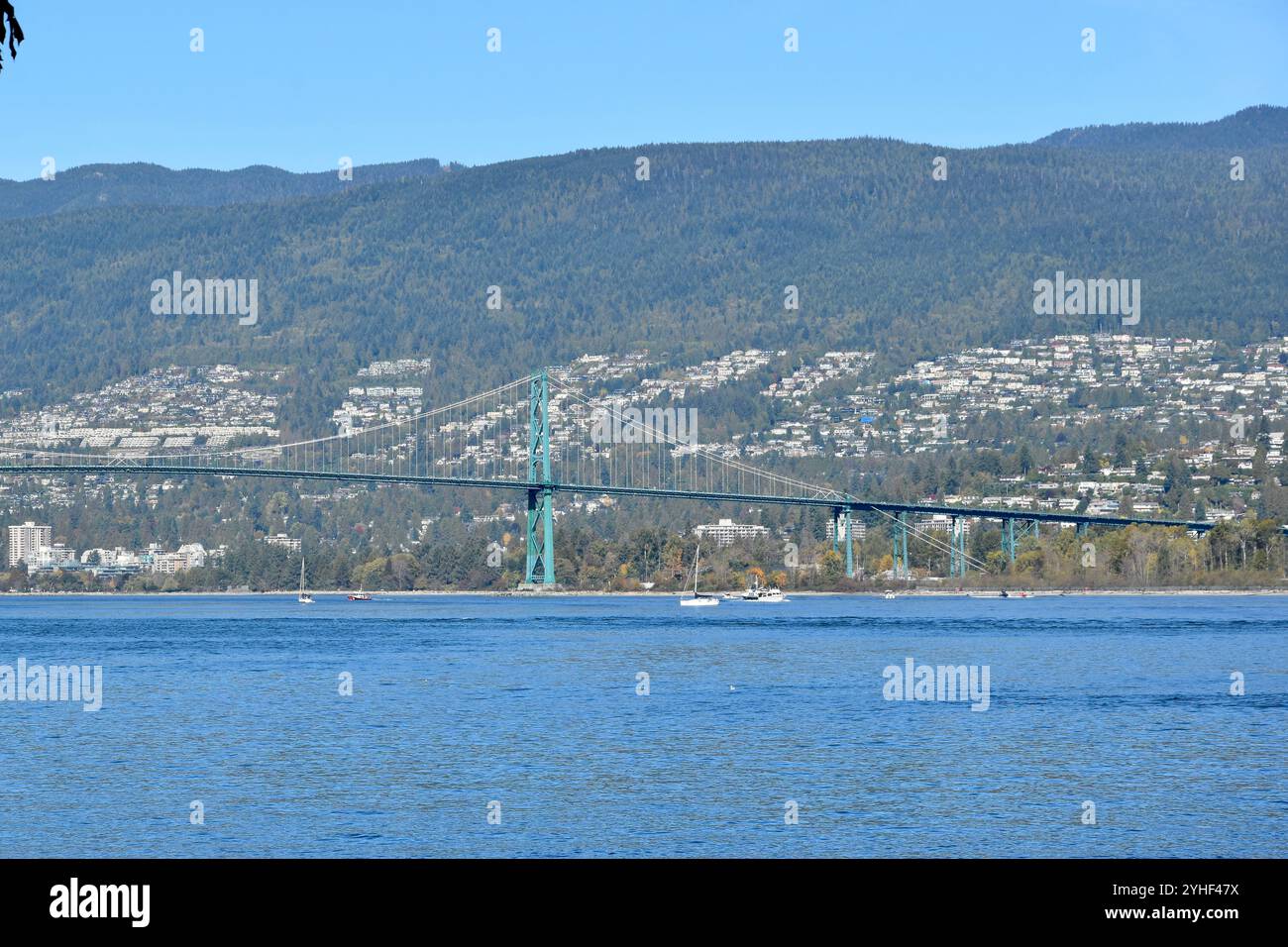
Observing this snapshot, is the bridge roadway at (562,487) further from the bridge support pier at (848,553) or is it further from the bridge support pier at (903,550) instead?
the bridge support pier at (903,550)

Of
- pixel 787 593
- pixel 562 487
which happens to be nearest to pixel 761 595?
pixel 787 593

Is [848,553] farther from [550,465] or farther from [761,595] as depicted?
[550,465]

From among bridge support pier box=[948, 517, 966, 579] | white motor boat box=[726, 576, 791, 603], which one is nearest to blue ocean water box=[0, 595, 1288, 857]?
white motor boat box=[726, 576, 791, 603]

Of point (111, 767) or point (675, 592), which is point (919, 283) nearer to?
point (675, 592)

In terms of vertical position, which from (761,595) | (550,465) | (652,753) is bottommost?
(761,595)

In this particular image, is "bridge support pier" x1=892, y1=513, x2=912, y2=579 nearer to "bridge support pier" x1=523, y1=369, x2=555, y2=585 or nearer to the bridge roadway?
the bridge roadway

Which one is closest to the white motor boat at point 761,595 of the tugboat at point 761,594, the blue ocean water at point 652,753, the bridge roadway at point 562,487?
the tugboat at point 761,594
